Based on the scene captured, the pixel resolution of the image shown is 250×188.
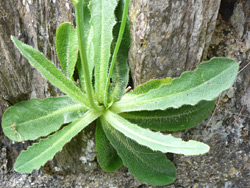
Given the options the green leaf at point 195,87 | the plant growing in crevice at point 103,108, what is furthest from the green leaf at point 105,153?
the green leaf at point 195,87

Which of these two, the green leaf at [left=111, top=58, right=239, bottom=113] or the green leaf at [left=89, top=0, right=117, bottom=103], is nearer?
the green leaf at [left=111, top=58, right=239, bottom=113]

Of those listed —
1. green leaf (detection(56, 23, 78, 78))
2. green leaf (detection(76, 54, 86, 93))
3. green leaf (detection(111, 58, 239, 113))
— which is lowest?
green leaf (detection(111, 58, 239, 113))

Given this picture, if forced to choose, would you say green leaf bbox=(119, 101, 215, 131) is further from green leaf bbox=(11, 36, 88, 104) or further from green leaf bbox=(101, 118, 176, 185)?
green leaf bbox=(11, 36, 88, 104)

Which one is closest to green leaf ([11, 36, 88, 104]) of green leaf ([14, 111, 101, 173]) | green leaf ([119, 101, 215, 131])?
green leaf ([14, 111, 101, 173])

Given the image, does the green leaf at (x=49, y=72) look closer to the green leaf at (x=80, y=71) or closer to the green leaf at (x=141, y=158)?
the green leaf at (x=80, y=71)

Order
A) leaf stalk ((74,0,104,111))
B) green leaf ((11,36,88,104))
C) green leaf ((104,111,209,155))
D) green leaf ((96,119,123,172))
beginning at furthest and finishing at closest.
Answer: green leaf ((96,119,123,172)) → green leaf ((11,36,88,104)) → green leaf ((104,111,209,155)) → leaf stalk ((74,0,104,111))

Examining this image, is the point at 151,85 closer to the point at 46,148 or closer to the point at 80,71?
the point at 80,71

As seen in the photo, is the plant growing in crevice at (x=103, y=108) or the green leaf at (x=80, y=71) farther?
the green leaf at (x=80, y=71)

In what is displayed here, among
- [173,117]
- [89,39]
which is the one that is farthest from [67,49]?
[173,117]
